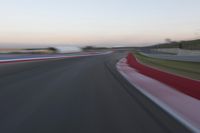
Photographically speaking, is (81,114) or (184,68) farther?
(184,68)

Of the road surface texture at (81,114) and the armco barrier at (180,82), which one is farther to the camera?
the armco barrier at (180,82)

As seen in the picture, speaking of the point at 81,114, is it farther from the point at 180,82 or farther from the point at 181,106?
the point at 180,82

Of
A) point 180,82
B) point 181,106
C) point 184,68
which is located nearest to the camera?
point 181,106

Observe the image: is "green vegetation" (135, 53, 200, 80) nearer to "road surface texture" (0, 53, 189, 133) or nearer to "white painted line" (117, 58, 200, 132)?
"white painted line" (117, 58, 200, 132)

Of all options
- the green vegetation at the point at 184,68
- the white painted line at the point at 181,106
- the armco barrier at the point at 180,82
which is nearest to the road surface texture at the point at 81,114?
the white painted line at the point at 181,106

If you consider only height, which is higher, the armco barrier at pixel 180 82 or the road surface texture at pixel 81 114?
the road surface texture at pixel 81 114

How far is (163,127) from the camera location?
6594 millimetres

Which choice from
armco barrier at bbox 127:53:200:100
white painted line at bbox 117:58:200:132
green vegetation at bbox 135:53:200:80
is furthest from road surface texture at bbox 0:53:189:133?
green vegetation at bbox 135:53:200:80

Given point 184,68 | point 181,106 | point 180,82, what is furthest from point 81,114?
point 184,68

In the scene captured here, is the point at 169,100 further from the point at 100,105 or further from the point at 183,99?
the point at 100,105

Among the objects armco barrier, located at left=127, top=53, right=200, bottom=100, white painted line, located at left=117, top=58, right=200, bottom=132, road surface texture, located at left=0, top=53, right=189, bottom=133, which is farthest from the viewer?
armco barrier, located at left=127, top=53, right=200, bottom=100

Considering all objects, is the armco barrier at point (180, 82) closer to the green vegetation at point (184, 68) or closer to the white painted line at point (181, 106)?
the white painted line at point (181, 106)

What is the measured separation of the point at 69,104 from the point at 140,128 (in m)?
3.36

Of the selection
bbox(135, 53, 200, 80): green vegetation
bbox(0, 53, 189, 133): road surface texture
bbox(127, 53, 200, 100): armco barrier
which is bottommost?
bbox(135, 53, 200, 80): green vegetation
